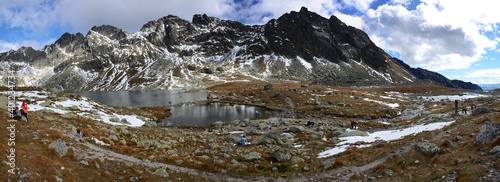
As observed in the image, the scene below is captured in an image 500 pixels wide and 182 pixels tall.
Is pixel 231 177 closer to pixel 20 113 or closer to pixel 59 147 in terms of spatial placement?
pixel 59 147

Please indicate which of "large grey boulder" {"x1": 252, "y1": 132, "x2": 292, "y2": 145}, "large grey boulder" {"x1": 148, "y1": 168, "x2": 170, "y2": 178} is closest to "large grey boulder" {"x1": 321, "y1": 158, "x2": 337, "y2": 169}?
"large grey boulder" {"x1": 252, "y1": 132, "x2": 292, "y2": 145}

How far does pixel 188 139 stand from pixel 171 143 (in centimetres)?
621

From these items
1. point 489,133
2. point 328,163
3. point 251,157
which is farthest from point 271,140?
point 489,133

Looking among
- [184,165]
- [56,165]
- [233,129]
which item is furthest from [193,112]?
[56,165]

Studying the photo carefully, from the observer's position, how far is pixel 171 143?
4309 cm

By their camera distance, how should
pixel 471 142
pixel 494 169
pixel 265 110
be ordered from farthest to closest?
pixel 265 110 → pixel 471 142 → pixel 494 169

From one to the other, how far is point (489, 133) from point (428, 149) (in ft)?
15.8

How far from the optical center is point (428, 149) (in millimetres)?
29109

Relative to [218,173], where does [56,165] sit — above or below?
above

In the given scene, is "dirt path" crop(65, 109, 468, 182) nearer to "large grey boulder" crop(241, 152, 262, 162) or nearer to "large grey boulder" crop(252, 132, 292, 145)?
"large grey boulder" crop(241, 152, 262, 162)

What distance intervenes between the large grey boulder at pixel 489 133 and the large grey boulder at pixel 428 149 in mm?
3121

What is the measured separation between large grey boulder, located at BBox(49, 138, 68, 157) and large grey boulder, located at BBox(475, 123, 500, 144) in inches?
1351

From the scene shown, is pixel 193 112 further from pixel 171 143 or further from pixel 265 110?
pixel 171 143

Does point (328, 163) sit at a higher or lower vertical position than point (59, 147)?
lower
